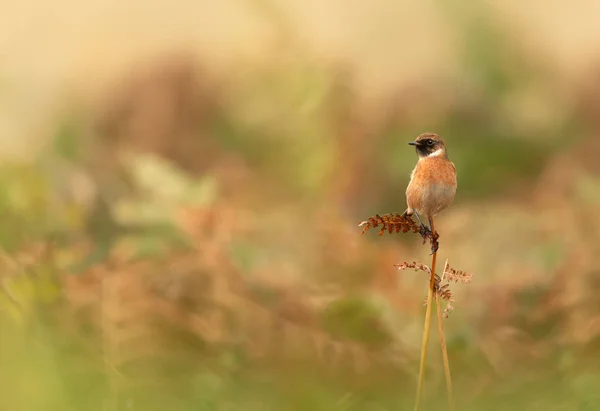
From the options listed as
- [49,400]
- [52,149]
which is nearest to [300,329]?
[49,400]

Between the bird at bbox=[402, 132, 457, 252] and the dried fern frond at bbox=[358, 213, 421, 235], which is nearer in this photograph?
the dried fern frond at bbox=[358, 213, 421, 235]

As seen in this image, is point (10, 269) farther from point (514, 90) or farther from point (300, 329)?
point (514, 90)

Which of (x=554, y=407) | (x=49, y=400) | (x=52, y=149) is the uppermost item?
(x=52, y=149)

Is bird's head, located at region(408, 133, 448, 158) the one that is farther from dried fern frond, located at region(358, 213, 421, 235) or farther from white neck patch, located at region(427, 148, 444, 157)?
dried fern frond, located at region(358, 213, 421, 235)

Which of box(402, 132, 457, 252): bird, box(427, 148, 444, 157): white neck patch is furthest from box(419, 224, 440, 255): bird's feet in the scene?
box(427, 148, 444, 157): white neck patch

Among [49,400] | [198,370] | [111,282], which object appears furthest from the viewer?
[111,282]

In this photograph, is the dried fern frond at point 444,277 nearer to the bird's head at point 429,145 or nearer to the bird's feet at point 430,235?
the bird's feet at point 430,235

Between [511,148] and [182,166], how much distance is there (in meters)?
0.72

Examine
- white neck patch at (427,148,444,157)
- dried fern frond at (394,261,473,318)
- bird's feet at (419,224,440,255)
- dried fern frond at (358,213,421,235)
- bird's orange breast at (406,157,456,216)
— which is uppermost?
white neck patch at (427,148,444,157)

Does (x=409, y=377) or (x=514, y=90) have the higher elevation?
(x=514, y=90)

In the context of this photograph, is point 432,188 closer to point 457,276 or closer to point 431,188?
point 431,188

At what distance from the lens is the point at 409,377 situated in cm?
140

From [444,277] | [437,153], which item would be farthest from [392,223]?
[437,153]

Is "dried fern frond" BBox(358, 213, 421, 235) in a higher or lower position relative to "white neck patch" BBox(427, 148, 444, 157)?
lower
